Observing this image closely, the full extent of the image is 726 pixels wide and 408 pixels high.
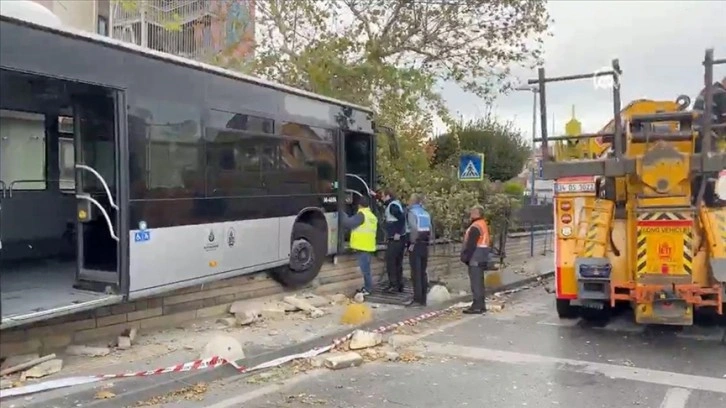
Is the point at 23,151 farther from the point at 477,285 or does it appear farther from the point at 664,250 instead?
the point at 664,250

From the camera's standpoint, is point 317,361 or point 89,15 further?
point 89,15

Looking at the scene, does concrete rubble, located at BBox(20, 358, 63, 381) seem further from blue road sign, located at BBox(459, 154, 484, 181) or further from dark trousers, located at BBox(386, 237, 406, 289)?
blue road sign, located at BBox(459, 154, 484, 181)

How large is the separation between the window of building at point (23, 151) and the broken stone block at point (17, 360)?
10.8 feet

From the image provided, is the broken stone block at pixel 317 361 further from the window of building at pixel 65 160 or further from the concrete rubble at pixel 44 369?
the window of building at pixel 65 160

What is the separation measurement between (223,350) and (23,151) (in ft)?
14.3

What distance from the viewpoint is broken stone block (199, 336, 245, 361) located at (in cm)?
746

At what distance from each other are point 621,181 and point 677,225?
3.42 ft

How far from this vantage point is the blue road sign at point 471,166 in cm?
1428

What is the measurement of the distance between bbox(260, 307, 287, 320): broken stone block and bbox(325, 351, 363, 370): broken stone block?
1893 mm

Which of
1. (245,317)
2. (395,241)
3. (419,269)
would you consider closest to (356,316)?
(245,317)

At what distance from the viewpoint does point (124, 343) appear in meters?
→ 7.91

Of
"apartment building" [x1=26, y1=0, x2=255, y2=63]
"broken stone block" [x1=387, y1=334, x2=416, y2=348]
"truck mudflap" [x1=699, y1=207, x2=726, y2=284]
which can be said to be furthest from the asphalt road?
"apartment building" [x1=26, y1=0, x2=255, y2=63]

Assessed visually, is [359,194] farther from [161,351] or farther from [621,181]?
[161,351]

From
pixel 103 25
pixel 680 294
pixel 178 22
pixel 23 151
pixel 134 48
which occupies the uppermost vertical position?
pixel 103 25
